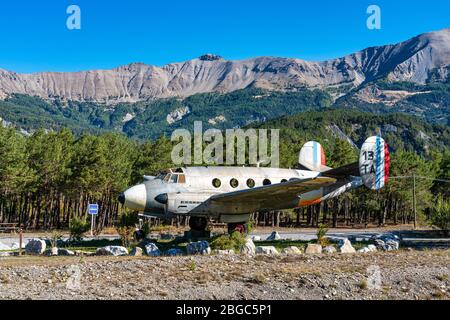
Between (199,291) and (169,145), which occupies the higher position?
(169,145)

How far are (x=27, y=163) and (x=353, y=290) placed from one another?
55.0 meters

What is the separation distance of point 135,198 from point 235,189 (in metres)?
6.19

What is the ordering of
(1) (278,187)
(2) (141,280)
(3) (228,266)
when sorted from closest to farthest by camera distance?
1. (2) (141,280)
2. (3) (228,266)
3. (1) (278,187)

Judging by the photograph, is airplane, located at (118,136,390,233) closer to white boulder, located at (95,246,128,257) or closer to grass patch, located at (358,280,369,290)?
white boulder, located at (95,246,128,257)

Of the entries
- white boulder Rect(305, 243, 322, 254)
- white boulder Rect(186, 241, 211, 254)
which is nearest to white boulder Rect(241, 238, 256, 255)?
white boulder Rect(186, 241, 211, 254)

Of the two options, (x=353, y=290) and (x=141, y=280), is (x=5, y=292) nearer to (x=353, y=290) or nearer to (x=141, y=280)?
(x=141, y=280)

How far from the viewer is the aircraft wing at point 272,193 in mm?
23636

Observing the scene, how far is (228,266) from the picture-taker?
14.2 metres

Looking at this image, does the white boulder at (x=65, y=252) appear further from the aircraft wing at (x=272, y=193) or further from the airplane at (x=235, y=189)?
the aircraft wing at (x=272, y=193)

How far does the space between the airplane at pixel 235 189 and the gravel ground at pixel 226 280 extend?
942cm

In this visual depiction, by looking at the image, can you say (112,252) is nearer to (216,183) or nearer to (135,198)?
(135,198)
